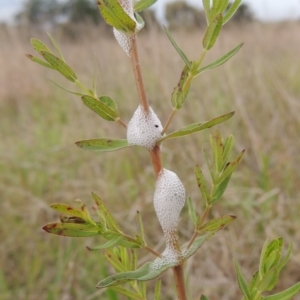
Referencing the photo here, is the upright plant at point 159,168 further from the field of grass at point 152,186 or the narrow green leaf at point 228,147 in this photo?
the field of grass at point 152,186

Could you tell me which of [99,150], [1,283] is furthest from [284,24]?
[99,150]

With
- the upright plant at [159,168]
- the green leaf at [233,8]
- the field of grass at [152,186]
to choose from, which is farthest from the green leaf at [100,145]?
the field of grass at [152,186]

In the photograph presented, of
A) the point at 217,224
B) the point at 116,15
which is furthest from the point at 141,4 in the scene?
the point at 217,224

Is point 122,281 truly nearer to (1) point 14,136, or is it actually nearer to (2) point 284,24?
(1) point 14,136

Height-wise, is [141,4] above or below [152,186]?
below

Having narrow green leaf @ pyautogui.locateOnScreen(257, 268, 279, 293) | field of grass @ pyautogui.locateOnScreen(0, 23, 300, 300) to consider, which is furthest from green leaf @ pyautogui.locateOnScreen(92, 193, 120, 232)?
field of grass @ pyautogui.locateOnScreen(0, 23, 300, 300)

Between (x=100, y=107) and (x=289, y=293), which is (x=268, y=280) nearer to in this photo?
(x=289, y=293)

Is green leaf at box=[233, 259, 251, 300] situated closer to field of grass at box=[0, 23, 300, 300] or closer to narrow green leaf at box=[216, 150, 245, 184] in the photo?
narrow green leaf at box=[216, 150, 245, 184]
